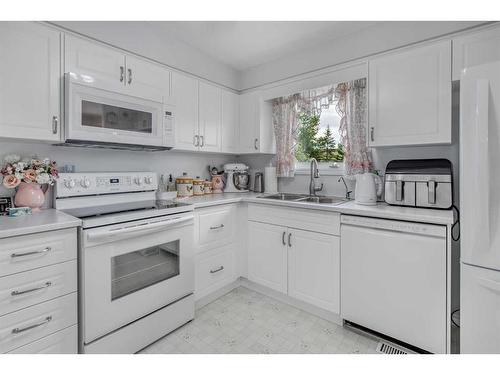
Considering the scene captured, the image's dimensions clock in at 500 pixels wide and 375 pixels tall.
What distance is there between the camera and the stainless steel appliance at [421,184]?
1.80m

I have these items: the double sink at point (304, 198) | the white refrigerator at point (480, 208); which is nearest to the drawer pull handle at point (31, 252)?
the double sink at point (304, 198)

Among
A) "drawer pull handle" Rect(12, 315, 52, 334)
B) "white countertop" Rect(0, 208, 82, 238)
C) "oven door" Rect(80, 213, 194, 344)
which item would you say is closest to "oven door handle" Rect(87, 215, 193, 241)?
"oven door" Rect(80, 213, 194, 344)

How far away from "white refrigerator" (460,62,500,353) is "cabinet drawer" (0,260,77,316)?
2099 mm

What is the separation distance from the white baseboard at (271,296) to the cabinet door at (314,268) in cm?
7

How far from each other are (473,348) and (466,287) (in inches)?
11.8

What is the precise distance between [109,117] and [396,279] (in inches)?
87.0

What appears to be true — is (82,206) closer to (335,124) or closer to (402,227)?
(402,227)

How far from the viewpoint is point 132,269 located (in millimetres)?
1685

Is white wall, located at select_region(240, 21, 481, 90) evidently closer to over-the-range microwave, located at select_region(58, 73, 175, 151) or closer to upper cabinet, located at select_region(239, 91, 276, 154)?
upper cabinet, located at select_region(239, 91, 276, 154)

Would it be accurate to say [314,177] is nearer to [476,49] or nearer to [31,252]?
[476,49]

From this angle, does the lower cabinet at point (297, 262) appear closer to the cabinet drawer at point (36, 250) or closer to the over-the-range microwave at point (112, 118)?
the over-the-range microwave at point (112, 118)

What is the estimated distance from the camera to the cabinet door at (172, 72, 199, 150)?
7.89 feet
